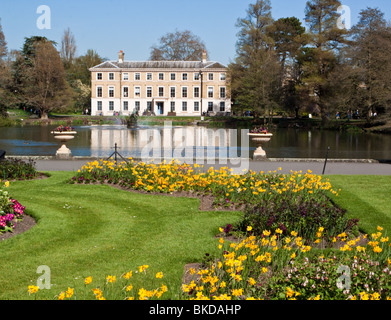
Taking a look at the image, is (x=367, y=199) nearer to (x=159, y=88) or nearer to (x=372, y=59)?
(x=372, y=59)

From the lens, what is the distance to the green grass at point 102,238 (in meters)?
5.41

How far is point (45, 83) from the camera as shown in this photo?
63531 mm

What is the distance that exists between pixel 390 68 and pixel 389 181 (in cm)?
3495

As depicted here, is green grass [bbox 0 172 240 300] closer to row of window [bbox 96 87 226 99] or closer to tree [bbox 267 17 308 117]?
tree [bbox 267 17 308 117]

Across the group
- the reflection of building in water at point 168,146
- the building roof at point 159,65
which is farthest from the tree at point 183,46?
the reflection of building in water at point 168,146

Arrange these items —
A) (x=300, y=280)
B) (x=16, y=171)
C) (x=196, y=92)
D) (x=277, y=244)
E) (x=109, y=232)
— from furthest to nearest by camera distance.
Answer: (x=196, y=92)
(x=16, y=171)
(x=109, y=232)
(x=277, y=244)
(x=300, y=280)

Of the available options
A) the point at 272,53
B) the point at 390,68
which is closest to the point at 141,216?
the point at 390,68

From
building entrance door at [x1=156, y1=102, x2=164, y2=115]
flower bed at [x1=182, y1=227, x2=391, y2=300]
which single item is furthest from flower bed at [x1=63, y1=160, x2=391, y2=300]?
building entrance door at [x1=156, y1=102, x2=164, y2=115]

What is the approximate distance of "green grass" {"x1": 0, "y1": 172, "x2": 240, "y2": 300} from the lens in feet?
17.7

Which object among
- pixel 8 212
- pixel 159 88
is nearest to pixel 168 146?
pixel 8 212

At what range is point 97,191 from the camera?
32.8ft

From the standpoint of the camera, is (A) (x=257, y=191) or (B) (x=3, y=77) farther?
(B) (x=3, y=77)

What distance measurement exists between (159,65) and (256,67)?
20098 millimetres
